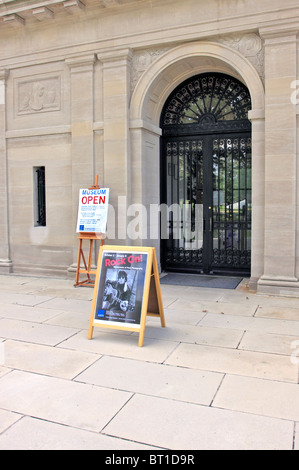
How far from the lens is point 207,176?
940 cm

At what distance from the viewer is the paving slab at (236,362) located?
426 centimetres

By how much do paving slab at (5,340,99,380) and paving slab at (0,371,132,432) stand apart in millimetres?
173

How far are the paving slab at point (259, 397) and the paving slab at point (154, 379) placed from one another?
0.12m

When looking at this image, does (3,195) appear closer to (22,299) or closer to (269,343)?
(22,299)

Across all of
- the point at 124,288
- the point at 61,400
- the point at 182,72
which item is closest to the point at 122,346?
the point at 124,288

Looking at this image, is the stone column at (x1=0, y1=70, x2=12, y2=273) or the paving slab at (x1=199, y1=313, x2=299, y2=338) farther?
the stone column at (x1=0, y1=70, x2=12, y2=273)

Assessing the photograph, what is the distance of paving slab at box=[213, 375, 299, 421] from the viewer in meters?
3.49

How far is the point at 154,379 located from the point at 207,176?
6.05m

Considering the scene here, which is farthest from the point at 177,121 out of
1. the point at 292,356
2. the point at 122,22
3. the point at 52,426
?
the point at 52,426

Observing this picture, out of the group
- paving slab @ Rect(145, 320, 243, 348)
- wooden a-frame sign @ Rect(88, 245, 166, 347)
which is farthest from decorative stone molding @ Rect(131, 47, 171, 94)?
paving slab @ Rect(145, 320, 243, 348)

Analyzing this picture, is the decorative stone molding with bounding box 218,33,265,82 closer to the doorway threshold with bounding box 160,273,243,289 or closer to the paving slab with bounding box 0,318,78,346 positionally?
the doorway threshold with bounding box 160,273,243,289

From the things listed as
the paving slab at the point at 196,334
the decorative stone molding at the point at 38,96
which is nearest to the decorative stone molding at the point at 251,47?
the decorative stone molding at the point at 38,96

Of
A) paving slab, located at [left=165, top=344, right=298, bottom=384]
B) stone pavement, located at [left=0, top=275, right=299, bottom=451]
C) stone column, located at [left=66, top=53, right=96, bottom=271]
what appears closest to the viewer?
stone pavement, located at [left=0, top=275, right=299, bottom=451]

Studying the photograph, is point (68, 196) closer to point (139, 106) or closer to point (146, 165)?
point (146, 165)
